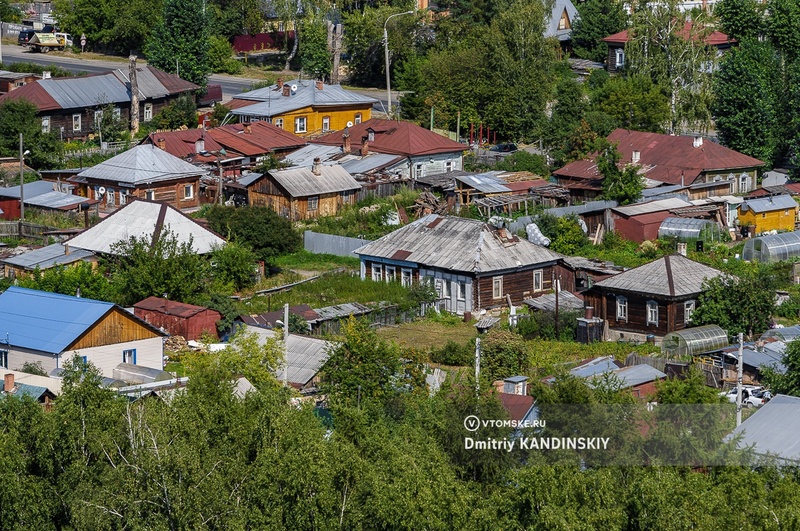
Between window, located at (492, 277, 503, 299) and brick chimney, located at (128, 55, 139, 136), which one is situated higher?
brick chimney, located at (128, 55, 139, 136)

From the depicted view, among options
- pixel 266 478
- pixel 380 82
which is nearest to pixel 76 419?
pixel 266 478

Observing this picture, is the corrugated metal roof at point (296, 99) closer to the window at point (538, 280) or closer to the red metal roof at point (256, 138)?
the red metal roof at point (256, 138)

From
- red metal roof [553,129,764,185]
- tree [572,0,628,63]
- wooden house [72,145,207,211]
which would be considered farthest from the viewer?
tree [572,0,628,63]

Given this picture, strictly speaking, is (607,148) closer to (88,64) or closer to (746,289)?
(746,289)

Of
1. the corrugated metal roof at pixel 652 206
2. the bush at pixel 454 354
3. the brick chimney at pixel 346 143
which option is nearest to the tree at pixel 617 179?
the corrugated metal roof at pixel 652 206

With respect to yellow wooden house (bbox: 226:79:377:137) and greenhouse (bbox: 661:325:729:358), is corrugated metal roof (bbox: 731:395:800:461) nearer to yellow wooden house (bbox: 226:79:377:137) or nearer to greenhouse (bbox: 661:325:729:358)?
greenhouse (bbox: 661:325:729:358)

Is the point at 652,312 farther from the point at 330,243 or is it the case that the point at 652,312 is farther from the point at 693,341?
the point at 330,243

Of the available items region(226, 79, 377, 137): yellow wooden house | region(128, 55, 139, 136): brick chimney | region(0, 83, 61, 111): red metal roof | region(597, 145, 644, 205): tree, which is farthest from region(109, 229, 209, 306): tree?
region(128, 55, 139, 136): brick chimney
